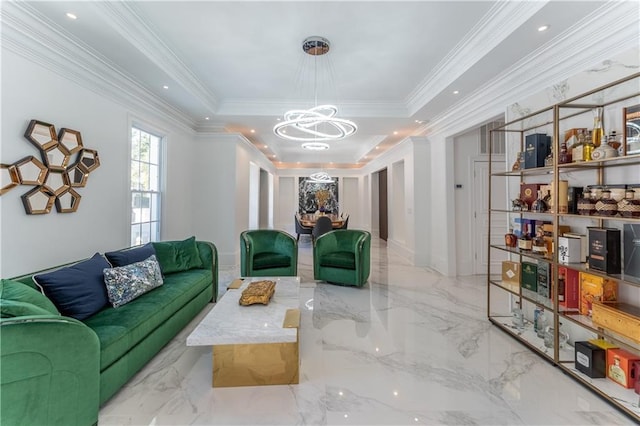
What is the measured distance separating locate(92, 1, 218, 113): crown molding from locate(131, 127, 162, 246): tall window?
1.09 metres

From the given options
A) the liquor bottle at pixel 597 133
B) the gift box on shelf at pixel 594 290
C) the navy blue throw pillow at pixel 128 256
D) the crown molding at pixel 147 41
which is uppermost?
the crown molding at pixel 147 41

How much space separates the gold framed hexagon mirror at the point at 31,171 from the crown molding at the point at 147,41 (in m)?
1.41

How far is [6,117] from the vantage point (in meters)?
2.22

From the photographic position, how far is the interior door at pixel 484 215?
5086 millimetres

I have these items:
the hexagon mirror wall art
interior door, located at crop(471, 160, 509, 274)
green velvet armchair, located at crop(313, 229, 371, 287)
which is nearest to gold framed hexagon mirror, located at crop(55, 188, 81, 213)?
the hexagon mirror wall art

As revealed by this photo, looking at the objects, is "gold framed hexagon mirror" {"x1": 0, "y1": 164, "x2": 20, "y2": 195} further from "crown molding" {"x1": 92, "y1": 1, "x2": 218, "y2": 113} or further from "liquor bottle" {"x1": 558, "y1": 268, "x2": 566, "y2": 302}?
"liquor bottle" {"x1": 558, "y1": 268, "x2": 566, "y2": 302}

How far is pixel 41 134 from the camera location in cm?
246

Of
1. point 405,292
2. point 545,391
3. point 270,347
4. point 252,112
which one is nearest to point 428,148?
point 405,292

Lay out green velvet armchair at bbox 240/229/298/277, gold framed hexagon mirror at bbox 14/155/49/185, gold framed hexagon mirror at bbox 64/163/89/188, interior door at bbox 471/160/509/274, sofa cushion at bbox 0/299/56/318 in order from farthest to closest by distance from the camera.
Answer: interior door at bbox 471/160/509/274 → green velvet armchair at bbox 240/229/298/277 → gold framed hexagon mirror at bbox 64/163/89/188 → gold framed hexagon mirror at bbox 14/155/49/185 → sofa cushion at bbox 0/299/56/318

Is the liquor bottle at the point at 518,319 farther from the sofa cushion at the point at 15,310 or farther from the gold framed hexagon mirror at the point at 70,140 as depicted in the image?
the gold framed hexagon mirror at the point at 70,140

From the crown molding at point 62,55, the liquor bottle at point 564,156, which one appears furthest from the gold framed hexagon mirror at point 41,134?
the liquor bottle at point 564,156

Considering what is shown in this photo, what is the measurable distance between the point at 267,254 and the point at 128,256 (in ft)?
6.57

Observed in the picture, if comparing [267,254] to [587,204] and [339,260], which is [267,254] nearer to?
[339,260]

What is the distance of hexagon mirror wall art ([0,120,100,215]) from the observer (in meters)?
2.32
